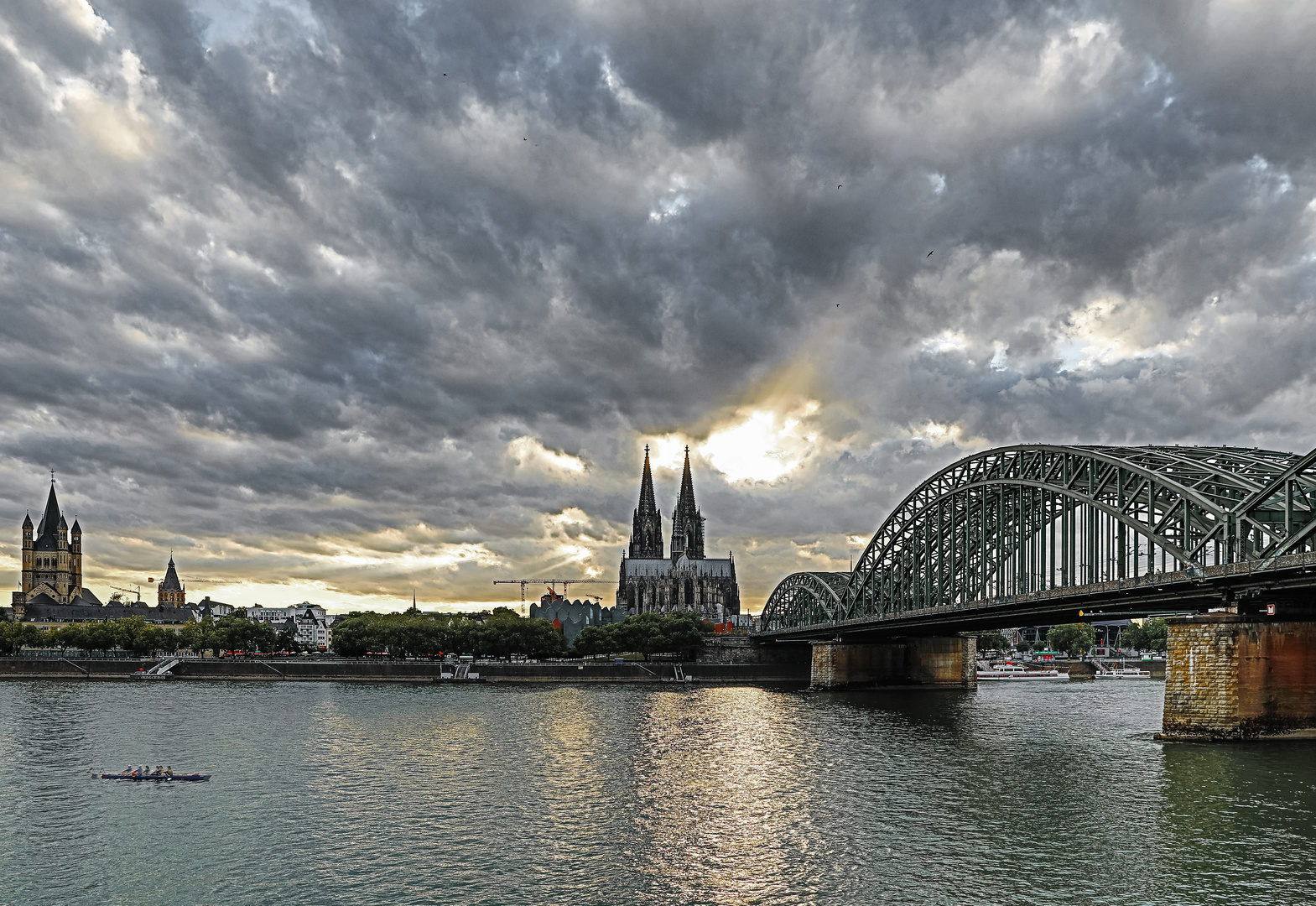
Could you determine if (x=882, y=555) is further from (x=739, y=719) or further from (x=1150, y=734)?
(x=1150, y=734)

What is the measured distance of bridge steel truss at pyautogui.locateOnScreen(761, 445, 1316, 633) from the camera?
63.2 m

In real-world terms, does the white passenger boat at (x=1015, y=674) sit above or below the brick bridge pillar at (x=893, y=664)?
below

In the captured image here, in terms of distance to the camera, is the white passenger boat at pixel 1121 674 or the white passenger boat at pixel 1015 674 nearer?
the white passenger boat at pixel 1015 674

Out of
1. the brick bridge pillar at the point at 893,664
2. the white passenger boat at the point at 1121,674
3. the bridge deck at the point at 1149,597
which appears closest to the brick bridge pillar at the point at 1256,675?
the bridge deck at the point at 1149,597

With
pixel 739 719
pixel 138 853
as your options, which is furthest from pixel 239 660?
pixel 138 853

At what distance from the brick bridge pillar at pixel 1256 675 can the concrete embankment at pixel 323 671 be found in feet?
293

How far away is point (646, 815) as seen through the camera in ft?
150

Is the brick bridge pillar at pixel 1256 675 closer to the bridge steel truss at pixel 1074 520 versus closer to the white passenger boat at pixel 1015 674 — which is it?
the bridge steel truss at pixel 1074 520

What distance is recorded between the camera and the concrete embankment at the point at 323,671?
137750 mm

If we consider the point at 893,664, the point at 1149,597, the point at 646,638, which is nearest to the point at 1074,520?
the point at 1149,597

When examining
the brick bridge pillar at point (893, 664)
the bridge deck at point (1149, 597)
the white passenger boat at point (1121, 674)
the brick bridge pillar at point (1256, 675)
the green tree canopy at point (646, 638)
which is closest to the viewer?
the bridge deck at point (1149, 597)

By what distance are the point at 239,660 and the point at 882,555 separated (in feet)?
296

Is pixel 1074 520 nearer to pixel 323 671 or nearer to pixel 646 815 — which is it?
pixel 646 815

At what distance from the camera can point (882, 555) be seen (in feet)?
427
